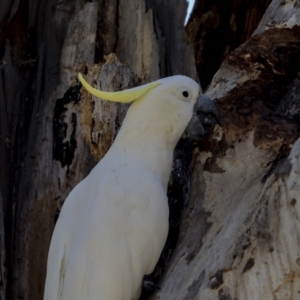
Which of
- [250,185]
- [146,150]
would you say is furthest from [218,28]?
[250,185]

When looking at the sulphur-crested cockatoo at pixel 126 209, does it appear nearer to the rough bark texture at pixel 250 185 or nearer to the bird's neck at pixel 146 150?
the bird's neck at pixel 146 150

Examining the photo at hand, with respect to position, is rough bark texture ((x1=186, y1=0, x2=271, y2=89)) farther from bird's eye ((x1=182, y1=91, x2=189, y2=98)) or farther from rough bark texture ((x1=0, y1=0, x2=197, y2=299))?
bird's eye ((x1=182, y1=91, x2=189, y2=98))

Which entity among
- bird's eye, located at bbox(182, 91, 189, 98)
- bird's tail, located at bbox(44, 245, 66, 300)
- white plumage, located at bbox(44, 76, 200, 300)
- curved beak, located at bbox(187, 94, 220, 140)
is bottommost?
bird's tail, located at bbox(44, 245, 66, 300)

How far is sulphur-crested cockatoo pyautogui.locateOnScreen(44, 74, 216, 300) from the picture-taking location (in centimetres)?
194

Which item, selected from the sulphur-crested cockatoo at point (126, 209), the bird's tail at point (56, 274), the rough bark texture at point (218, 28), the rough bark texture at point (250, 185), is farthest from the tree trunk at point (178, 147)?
the rough bark texture at point (218, 28)

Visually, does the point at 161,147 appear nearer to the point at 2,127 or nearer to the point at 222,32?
the point at 2,127

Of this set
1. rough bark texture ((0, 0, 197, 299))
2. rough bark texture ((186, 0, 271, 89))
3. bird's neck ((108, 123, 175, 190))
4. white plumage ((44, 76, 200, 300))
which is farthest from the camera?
rough bark texture ((186, 0, 271, 89))

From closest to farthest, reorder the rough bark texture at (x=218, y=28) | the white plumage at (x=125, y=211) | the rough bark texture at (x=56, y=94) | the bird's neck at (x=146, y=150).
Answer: the white plumage at (x=125, y=211) < the bird's neck at (x=146, y=150) < the rough bark texture at (x=56, y=94) < the rough bark texture at (x=218, y=28)

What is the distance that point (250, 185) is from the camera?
6.70ft

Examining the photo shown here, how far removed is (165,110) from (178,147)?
8.8 inches

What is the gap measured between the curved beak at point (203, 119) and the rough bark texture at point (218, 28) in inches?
59.0

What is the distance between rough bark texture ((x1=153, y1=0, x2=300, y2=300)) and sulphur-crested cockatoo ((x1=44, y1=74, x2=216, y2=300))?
4.0 inches

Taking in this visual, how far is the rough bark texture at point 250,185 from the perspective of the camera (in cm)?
178

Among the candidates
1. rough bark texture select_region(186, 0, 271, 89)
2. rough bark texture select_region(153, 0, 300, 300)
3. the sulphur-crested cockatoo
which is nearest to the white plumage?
the sulphur-crested cockatoo
